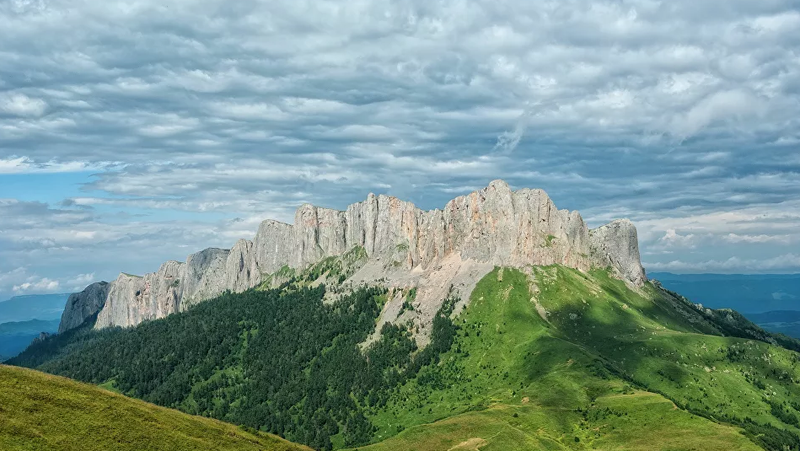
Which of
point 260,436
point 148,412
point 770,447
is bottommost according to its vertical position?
point 770,447

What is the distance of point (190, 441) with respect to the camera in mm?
137375

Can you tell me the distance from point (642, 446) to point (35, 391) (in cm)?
17294

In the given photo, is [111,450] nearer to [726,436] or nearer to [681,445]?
[681,445]

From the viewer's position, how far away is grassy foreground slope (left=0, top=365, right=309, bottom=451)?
117688 mm

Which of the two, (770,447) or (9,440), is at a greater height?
(9,440)

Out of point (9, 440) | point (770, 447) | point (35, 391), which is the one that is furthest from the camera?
point (770, 447)

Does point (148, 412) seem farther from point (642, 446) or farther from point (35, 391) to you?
point (642, 446)

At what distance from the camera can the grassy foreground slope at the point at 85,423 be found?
11769 cm

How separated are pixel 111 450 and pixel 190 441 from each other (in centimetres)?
1865

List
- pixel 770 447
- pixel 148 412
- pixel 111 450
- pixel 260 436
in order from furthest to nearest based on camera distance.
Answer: pixel 770 447
pixel 260 436
pixel 148 412
pixel 111 450

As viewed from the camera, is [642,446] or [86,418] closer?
[86,418]

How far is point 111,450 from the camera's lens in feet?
402

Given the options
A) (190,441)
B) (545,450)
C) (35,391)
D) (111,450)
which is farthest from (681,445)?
(35,391)

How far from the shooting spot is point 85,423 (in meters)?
128
